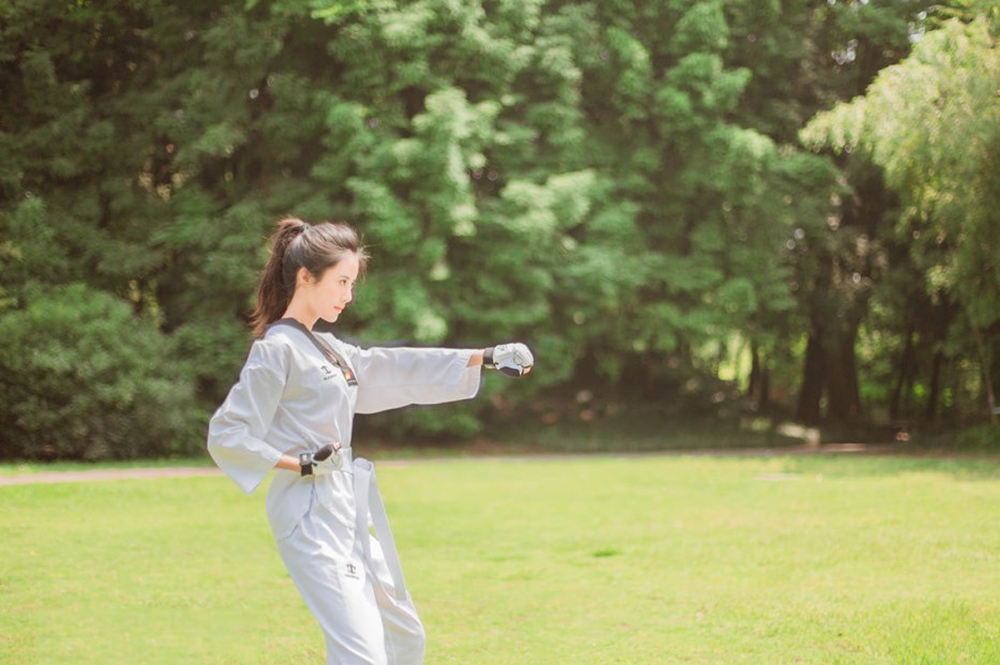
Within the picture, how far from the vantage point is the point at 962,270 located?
18078 millimetres

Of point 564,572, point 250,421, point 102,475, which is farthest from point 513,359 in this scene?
point 102,475

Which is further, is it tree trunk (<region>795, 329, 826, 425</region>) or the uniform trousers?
tree trunk (<region>795, 329, 826, 425</region>)

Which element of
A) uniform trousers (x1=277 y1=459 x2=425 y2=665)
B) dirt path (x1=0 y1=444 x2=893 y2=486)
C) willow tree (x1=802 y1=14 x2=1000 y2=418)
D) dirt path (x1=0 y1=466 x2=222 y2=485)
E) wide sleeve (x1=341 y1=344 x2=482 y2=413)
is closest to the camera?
uniform trousers (x1=277 y1=459 x2=425 y2=665)

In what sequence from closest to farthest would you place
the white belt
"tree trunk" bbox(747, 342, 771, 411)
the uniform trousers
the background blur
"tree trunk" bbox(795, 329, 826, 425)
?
the uniform trousers < the white belt < the background blur < "tree trunk" bbox(795, 329, 826, 425) < "tree trunk" bbox(747, 342, 771, 411)

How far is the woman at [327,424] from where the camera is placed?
12.7 ft

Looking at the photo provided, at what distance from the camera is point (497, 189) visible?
2088cm

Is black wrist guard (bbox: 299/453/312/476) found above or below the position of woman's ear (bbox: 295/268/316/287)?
below

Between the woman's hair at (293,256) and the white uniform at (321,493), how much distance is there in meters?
0.21

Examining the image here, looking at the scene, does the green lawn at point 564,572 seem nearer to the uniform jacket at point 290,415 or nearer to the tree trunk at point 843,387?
the uniform jacket at point 290,415

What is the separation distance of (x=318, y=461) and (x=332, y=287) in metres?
0.68

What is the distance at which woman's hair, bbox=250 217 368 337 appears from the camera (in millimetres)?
4160

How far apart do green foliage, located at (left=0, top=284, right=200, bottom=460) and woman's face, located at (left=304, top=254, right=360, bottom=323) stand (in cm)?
1326

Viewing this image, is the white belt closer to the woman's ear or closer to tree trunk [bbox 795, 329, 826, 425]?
the woman's ear

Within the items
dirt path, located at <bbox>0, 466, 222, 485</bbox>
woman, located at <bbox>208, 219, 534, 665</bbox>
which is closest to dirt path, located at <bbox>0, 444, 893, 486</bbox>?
dirt path, located at <bbox>0, 466, 222, 485</bbox>
